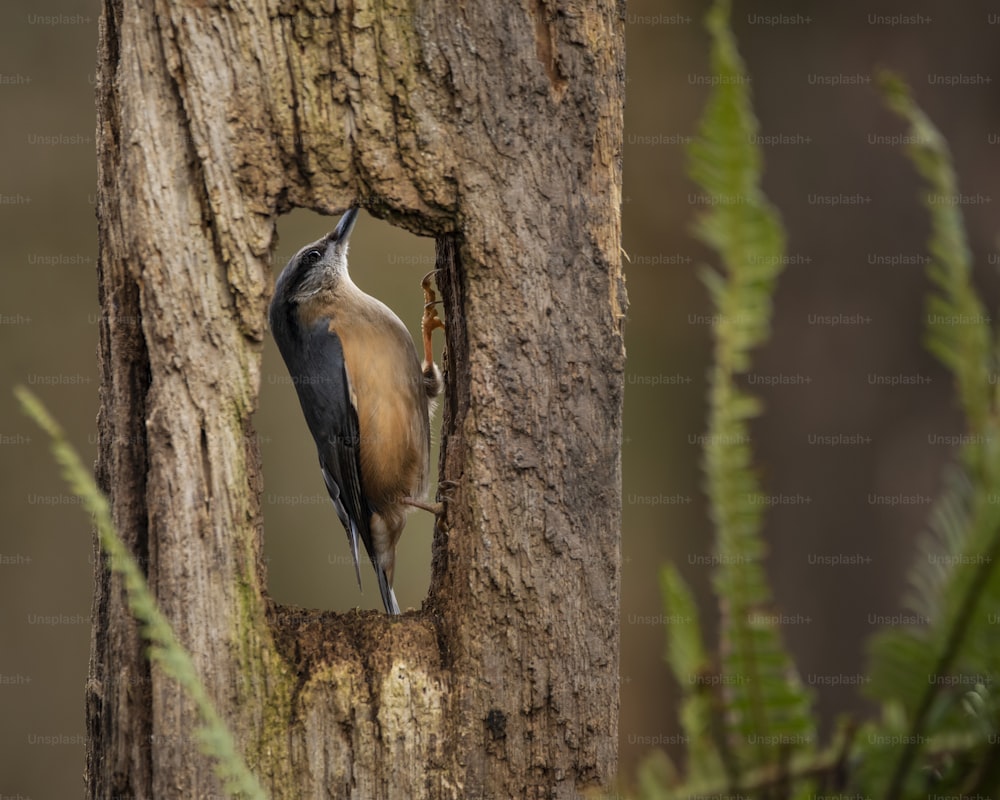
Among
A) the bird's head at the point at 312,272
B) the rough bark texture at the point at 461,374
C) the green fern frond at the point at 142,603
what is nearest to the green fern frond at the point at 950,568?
the green fern frond at the point at 142,603

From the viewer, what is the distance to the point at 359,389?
4.22 meters

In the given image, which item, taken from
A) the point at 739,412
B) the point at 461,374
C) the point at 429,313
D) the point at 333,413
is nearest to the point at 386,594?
the point at 333,413

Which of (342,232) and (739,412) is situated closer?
(739,412)

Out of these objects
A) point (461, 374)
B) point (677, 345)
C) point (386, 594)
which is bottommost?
point (386, 594)

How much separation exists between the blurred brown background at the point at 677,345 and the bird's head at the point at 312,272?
7.81 ft

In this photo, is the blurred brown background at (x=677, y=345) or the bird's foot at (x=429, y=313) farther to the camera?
the blurred brown background at (x=677, y=345)

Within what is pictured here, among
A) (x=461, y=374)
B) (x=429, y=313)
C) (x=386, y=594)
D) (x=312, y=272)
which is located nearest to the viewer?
(x=461, y=374)

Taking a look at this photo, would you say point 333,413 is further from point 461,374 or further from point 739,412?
point 739,412

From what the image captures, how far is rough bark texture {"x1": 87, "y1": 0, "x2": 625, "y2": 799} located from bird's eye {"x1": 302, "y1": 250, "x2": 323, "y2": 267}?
1.54 metres

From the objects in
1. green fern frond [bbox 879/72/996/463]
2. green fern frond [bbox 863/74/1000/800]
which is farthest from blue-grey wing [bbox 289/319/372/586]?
green fern frond [bbox 879/72/996/463]

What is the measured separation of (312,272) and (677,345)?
302 centimetres

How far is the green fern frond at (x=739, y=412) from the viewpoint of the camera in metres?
0.65

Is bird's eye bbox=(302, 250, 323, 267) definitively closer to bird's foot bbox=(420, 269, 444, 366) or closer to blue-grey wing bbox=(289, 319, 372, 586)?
blue-grey wing bbox=(289, 319, 372, 586)

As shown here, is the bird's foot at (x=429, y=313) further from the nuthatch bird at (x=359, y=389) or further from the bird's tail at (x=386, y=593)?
the bird's tail at (x=386, y=593)
